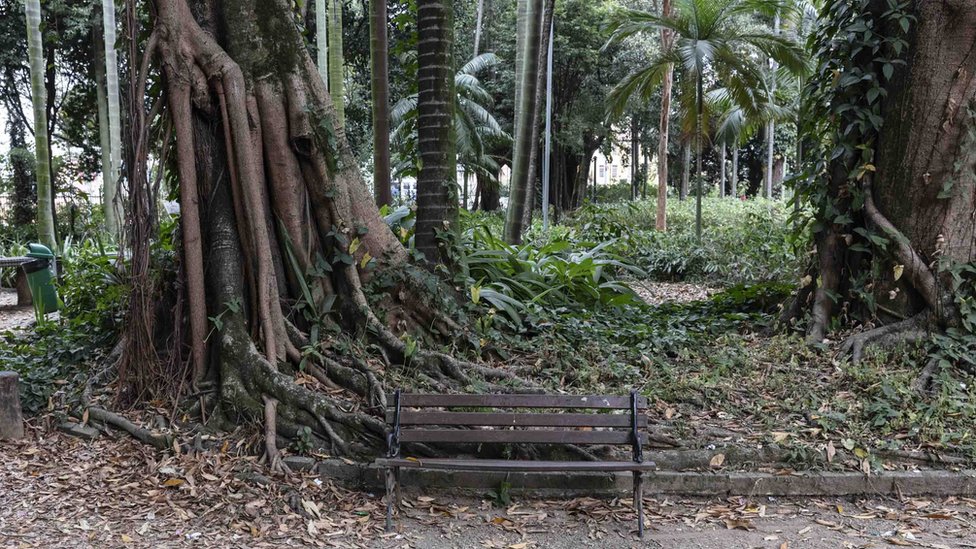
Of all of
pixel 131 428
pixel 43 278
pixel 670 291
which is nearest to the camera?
pixel 131 428

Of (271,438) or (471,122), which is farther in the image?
(471,122)

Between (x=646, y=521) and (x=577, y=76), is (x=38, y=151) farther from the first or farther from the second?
(x=577, y=76)

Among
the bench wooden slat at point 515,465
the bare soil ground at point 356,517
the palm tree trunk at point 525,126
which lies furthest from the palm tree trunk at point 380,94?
the bench wooden slat at point 515,465

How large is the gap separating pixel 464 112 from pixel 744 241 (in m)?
11.3

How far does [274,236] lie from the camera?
6254 millimetres

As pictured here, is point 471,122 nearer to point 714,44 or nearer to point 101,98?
point 714,44

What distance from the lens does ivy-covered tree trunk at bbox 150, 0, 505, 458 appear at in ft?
19.0

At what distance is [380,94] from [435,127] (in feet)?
11.2

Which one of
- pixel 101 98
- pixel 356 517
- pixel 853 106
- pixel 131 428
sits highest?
pixel 101 98

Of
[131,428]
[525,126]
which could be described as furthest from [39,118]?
[131,428]

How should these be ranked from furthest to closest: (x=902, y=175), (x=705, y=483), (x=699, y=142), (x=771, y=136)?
1. (x=771, y=136)
2. (x=699, y=142)
3. (x=902, y=175)
4. (x=705, y=483)

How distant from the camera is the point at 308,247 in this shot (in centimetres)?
628

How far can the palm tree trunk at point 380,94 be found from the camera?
9.76 meters

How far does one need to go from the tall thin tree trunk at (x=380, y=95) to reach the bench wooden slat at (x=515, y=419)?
6.01 m
